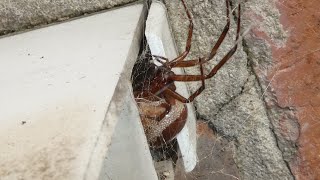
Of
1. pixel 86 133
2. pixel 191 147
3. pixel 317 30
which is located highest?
pixel 86 133

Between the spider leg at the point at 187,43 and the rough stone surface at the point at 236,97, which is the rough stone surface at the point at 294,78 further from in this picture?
the spider leg at the point at 187,43

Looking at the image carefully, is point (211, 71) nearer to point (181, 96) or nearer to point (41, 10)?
point (181, 96)

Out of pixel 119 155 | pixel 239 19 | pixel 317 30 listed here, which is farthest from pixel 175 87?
pixel 119 155

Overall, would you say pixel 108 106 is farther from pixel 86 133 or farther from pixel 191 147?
pixel 191 147

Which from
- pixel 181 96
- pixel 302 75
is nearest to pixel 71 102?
pixel 181 96

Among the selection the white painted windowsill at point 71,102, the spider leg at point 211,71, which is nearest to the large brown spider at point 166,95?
the spider leg at point 211,71

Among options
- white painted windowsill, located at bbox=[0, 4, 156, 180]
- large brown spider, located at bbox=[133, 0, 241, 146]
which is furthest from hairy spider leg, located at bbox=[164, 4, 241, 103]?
white painted windowsill, located at bbox=[0, 4, 156, 180]
